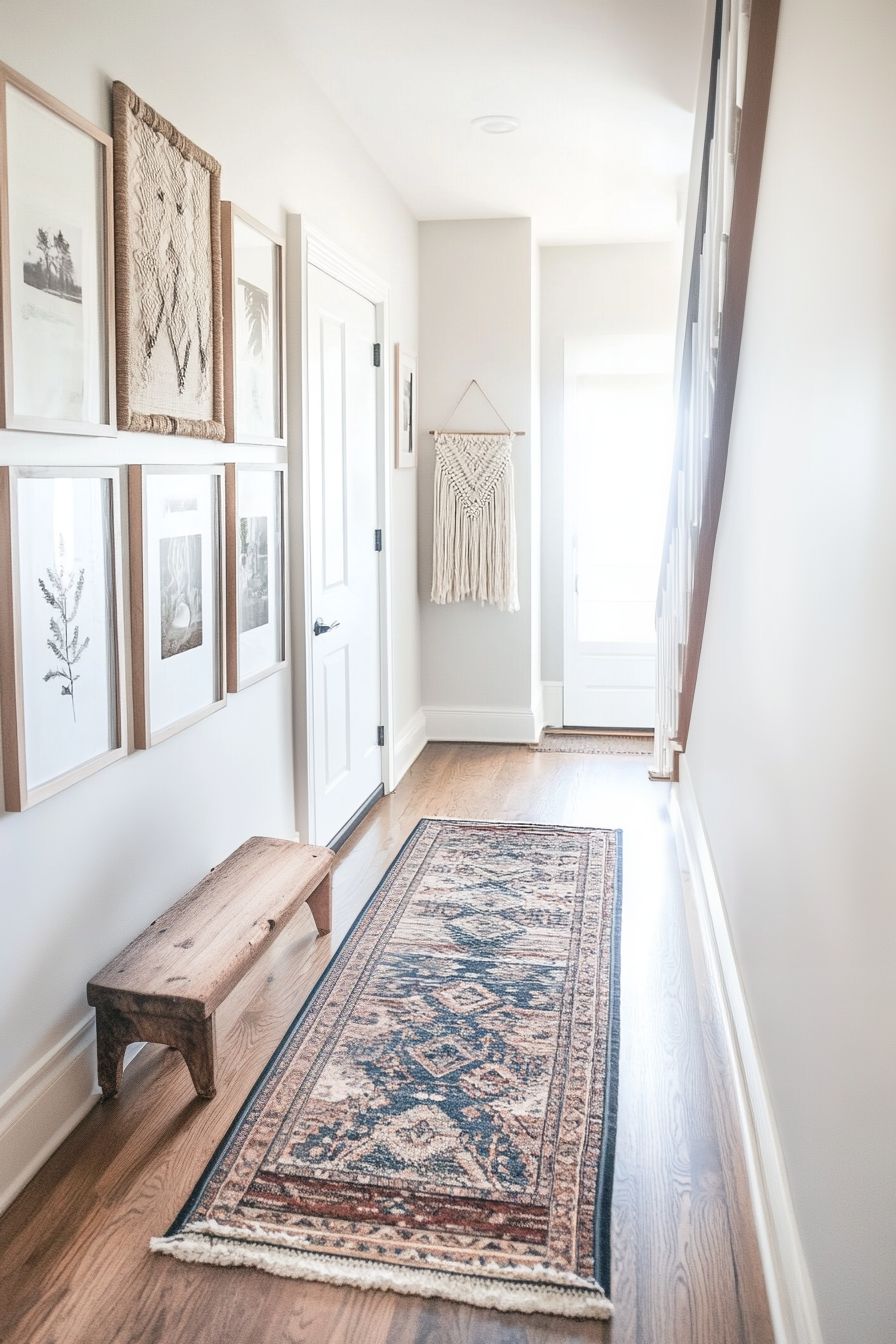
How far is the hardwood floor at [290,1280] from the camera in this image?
70.2 inches

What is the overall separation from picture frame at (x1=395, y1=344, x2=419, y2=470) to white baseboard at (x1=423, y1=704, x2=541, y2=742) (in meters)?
1.28

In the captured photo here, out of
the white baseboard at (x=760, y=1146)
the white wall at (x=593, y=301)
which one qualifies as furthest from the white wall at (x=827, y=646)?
the white wall at (x=593, y=301)

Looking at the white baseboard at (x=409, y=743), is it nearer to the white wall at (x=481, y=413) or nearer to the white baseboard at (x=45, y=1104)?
the white wall at (x=481, y=413)

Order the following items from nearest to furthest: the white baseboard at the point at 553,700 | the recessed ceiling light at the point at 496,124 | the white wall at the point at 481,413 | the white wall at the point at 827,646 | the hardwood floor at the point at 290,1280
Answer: the white wall at the point at 827,646
the hardwood floor at the point at 290,1280
the recessed ceiling light at the point at 496,124
the white wall at the point at 481,413
the white baseboard at the point at 553,700

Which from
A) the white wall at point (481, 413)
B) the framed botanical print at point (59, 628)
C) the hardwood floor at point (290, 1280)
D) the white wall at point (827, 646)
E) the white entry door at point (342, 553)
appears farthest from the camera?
the white wall at point (481, 413)

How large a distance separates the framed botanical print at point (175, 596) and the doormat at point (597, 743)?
3.07 m

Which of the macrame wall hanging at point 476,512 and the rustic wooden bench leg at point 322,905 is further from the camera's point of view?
the macrame wall hanging at point 476,512

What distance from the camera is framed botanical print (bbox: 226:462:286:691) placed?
308 cm

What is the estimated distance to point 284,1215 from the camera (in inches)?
80.3

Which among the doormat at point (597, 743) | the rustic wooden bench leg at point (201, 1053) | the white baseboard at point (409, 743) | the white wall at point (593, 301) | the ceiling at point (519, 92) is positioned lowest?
the rustic wooden bench leg at point (201, 1053)

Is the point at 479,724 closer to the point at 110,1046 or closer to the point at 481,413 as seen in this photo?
the point at 481,413

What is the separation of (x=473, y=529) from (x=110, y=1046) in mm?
3747

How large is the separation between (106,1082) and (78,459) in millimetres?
Answer: 1290

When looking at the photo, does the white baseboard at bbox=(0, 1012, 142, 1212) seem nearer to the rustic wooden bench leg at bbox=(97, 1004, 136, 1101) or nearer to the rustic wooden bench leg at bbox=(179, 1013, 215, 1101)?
the rustic wooden bench leg at bbox=(97, 1004, 136, 1101)
